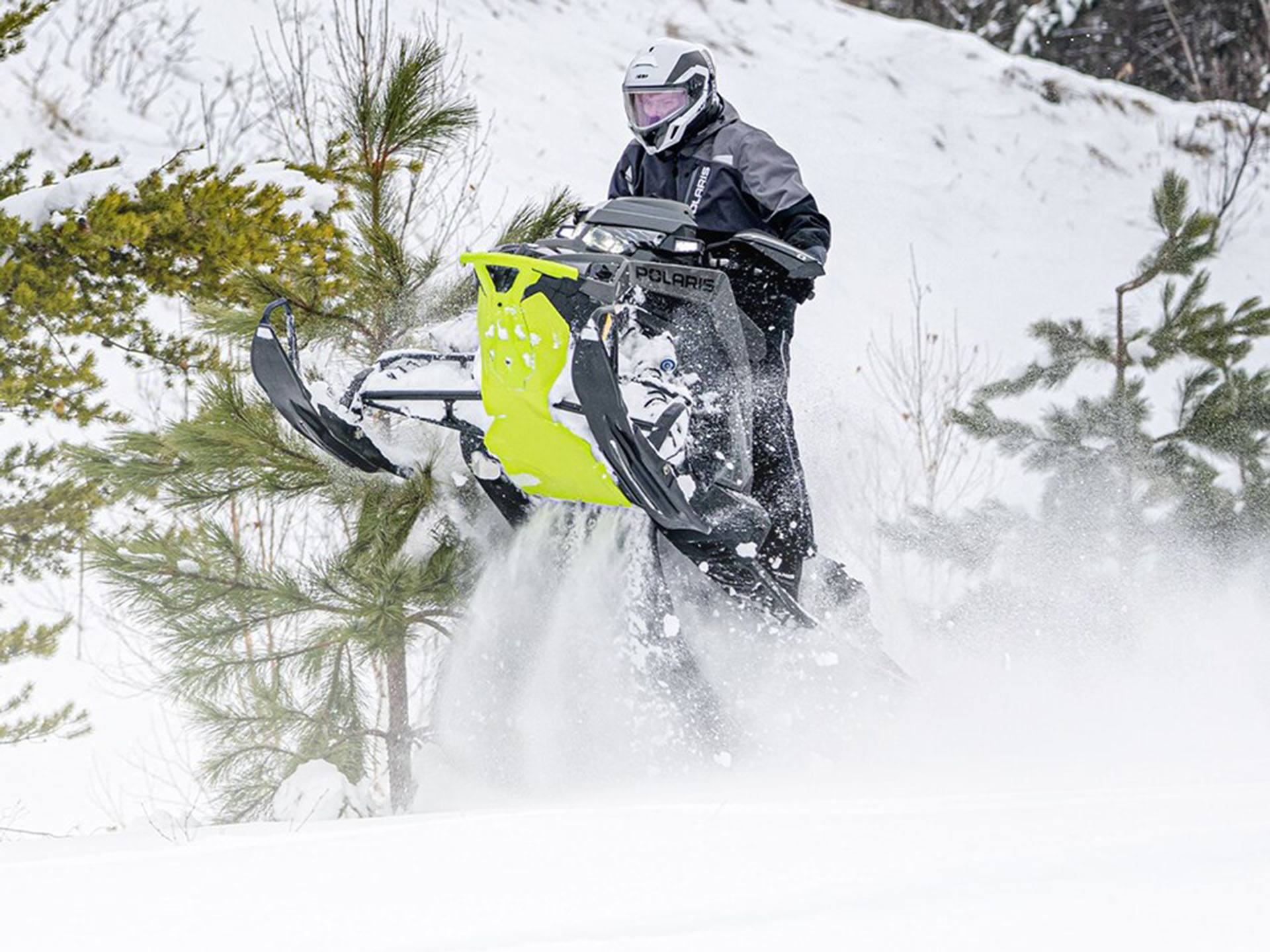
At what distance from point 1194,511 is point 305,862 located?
220 inches

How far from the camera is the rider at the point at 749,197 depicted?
4262mm

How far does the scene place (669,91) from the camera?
4.30 m

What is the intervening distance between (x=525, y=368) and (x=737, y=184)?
3.56 ft

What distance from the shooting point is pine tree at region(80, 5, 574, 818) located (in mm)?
4352

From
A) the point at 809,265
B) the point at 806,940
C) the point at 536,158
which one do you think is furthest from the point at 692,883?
the point at 536,158

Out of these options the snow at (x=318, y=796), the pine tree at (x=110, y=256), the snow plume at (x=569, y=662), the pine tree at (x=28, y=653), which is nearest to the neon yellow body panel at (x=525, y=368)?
the snow plume at (x=569, y=662)

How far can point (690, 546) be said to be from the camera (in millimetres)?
4184

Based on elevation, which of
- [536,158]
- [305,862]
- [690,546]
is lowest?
[305,862]

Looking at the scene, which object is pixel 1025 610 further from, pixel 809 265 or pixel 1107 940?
pixel 1107 940

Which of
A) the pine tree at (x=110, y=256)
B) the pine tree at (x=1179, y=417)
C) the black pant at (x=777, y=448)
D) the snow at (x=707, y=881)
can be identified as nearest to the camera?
the snow at (x=707, y=881)

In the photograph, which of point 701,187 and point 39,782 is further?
point 39,782

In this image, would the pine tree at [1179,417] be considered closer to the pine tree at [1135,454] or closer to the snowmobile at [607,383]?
the pine tree at [1135,454]

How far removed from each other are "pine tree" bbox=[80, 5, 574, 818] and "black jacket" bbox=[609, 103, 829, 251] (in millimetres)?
481

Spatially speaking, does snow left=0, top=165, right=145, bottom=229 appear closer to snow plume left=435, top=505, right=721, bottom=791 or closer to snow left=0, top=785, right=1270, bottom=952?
snow plume left=435, top=505, right=721, bottom=791
